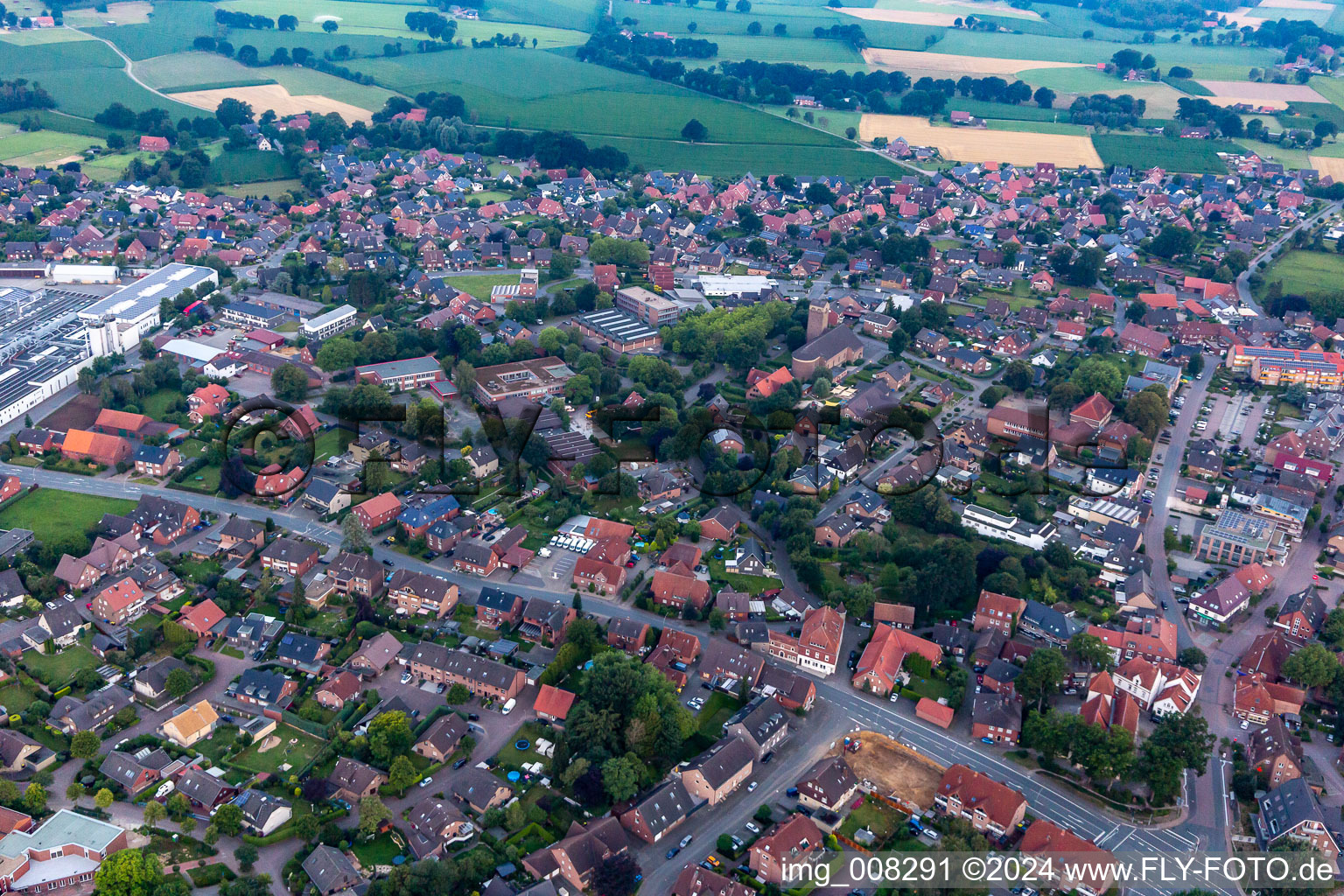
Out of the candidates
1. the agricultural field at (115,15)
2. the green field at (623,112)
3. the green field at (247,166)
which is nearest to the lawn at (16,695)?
the green field at (247,166)

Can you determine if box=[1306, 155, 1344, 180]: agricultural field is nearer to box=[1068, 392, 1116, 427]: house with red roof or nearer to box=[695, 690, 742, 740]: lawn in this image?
box=[1068, 392, 1116, 427]: house with red roof

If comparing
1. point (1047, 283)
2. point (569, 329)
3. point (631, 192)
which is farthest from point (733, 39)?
point (569, 329)

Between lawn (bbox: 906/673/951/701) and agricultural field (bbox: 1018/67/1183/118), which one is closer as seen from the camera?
lawn (bbox: 906/673/951/701)

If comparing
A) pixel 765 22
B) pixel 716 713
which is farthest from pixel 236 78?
pixel 716 713

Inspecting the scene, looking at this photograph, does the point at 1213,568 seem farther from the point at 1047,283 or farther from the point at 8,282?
the point at 8,282

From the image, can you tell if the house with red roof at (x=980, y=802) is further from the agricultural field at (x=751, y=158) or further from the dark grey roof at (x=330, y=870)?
the agricultural field at (x=751, y=158)

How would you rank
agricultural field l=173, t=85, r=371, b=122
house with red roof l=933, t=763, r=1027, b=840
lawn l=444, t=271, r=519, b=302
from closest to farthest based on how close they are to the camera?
1. house with red roof l=933, t=763, r=1027, b=840
2. lawn l=444, t=271, r=519, b=302
3. agricultural field l=173, t=85, r=371, b=122

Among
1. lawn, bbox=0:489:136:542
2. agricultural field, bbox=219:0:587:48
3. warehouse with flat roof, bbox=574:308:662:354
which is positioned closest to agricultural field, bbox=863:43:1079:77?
agricultural field, bbox=219:0:587:48
